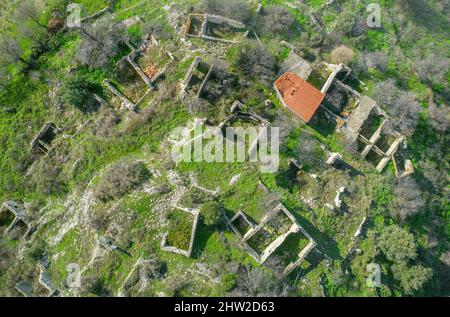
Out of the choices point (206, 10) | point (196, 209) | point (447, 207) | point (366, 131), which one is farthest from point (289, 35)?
point (447, 207)

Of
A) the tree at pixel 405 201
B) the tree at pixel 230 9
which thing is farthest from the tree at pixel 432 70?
the tree at pixel 230 9

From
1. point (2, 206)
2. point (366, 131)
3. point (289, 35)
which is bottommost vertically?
point (2, 206)

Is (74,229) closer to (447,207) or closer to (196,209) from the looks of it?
(196,209)

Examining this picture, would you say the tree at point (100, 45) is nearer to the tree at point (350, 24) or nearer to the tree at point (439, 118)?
the tree at point (350, 24)

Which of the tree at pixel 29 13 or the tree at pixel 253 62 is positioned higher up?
the tree at pixel 253 62

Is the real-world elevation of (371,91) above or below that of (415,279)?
above

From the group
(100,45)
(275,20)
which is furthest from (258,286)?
(100,45)
